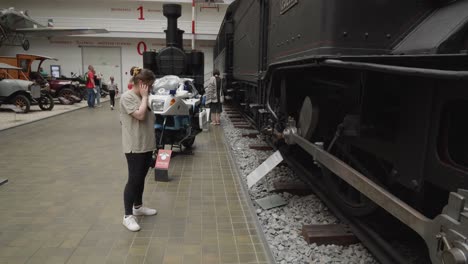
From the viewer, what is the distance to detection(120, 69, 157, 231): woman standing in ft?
12.8

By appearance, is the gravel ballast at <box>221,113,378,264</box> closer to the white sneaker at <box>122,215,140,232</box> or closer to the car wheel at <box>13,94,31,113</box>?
the white sneaker at <box>122,215,140,232</box>

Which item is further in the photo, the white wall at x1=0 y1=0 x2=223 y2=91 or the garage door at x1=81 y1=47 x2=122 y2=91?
the garage door at x1=81 y1=47 x2=122 y2=91

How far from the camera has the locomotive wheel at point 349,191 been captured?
11.1ft

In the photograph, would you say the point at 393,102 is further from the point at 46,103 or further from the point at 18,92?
the point at 46,103

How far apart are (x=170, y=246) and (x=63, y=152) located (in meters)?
5.03

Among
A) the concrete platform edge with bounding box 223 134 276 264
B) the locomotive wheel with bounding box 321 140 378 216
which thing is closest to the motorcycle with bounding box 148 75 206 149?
the concrete platform edge with bounding box 223 134 276 264

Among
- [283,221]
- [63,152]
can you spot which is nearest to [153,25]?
[63,152]

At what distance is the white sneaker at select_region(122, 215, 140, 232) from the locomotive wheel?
2123mm

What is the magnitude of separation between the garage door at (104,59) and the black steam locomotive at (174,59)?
55.0 feet

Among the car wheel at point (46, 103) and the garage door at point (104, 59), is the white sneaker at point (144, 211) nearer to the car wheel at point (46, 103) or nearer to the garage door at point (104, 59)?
the car wheel at point (46, 103)

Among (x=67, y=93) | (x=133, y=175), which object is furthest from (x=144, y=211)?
(x=67, y=93)

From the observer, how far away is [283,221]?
415cm

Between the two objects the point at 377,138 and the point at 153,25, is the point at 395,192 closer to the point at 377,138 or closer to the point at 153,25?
the point at 377,138

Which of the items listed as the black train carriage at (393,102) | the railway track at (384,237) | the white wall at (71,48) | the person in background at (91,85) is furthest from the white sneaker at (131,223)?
the white wall at (71,48)
